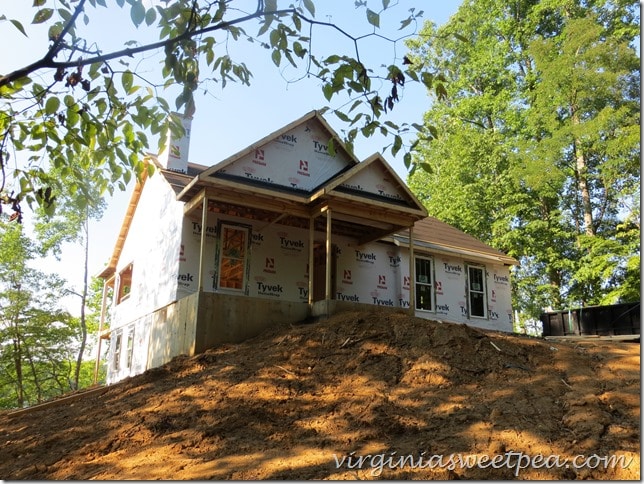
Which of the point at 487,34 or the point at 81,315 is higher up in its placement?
the point at 487,34

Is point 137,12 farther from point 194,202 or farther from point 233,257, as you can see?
point 233,257

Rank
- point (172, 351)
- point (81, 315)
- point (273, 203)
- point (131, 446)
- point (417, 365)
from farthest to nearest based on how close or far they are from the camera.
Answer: point (81, 315) < point (273, 203) < point (172, 351) < point (417, 365) < point (131, 446)

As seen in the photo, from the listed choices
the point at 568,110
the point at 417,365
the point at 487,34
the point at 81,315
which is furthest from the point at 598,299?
the point at 81,315

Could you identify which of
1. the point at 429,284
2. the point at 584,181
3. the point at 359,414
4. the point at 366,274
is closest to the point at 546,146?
the point at 584,181

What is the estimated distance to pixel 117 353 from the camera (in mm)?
18141

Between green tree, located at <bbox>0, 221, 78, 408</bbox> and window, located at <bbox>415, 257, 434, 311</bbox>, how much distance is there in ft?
65.6

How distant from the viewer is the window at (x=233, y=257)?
14.3 m

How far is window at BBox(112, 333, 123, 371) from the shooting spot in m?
17.8

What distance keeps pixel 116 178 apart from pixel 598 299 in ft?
82.8

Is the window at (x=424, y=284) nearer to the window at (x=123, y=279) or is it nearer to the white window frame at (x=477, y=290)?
the white window frame at (x=477, y=290)

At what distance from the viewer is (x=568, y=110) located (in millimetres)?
27109

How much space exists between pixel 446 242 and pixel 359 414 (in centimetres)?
1331

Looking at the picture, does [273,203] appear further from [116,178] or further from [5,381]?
[5,381]

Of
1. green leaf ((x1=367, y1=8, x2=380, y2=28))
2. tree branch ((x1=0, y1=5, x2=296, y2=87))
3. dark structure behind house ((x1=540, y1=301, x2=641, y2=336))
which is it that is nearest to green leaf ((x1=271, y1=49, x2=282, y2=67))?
tree branch ((x1=0, y1=5, x2=296, y2=87))
